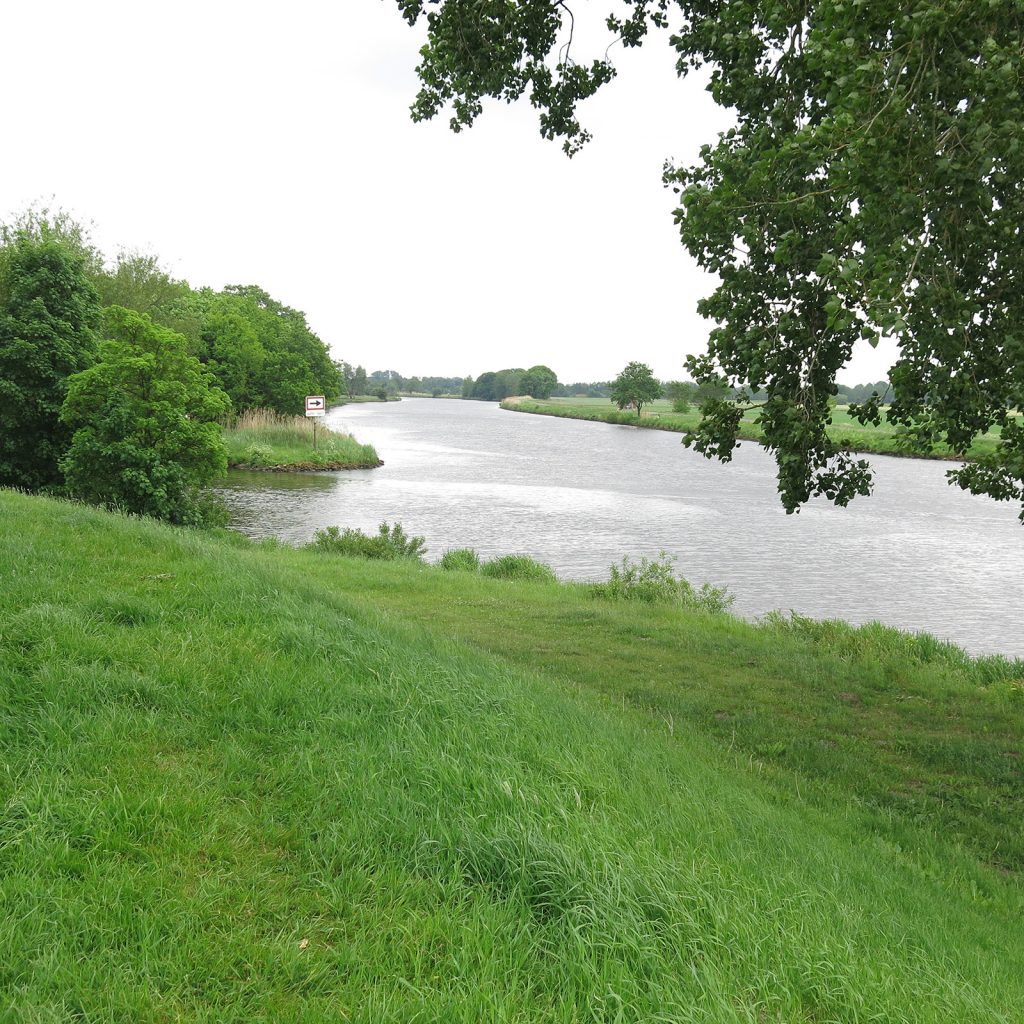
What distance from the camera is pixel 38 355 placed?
70.8 feet

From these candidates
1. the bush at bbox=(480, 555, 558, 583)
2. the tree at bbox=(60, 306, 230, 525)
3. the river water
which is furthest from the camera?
the river water

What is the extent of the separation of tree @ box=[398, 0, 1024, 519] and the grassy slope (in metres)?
3.20

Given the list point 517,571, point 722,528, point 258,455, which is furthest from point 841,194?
point 258,455

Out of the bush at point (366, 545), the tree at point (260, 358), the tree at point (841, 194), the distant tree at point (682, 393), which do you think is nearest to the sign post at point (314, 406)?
the tree at point (260, 358)

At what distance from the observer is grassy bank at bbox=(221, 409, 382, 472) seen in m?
47.5

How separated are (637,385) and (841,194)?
4974 inches

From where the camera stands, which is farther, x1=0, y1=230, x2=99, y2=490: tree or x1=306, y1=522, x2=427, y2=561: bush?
x1=0, y1=230, x2=99, y2=490: tree

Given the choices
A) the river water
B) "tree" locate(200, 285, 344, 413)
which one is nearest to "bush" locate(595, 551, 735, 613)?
the river water

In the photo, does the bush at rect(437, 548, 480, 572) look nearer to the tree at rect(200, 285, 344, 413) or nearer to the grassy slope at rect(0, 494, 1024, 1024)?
the grassy slope at rect(0, 494, 1024, 1024)

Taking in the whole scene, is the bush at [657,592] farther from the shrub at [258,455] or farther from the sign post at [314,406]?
the sign post at [314,406]

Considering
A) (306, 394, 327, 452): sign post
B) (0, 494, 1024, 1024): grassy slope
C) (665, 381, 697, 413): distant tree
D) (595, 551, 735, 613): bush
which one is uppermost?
(665, 381, 697, 413): distant tree

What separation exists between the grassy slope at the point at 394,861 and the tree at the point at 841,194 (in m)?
3.20

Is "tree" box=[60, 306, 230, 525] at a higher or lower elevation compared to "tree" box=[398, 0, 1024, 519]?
lower

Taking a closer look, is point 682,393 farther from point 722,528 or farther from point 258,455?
point 722,528
